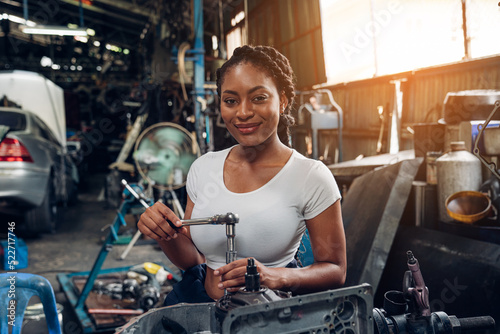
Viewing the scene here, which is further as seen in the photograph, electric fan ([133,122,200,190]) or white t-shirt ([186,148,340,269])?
electric fan ([133,122,200,190])

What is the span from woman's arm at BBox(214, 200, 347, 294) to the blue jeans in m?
0.21

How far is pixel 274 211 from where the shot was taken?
1.61 m

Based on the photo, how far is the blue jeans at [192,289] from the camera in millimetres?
1687

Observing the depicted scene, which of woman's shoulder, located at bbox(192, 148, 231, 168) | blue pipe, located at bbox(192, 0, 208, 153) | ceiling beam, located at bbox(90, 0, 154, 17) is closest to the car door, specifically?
blue pipe, located at bbox(192, 0, 208, 153)

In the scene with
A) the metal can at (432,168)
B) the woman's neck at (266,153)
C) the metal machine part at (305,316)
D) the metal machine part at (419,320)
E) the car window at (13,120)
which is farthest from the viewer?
the car window at (13,120)

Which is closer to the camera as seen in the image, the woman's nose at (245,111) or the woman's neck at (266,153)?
the woman's nose at (245,111)

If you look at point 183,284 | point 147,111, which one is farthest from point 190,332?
point 147,111

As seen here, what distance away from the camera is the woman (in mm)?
1554

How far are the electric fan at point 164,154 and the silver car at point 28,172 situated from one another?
1531mm

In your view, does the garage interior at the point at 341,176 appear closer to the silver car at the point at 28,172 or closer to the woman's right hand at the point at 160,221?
the silver car at the point at 28,172

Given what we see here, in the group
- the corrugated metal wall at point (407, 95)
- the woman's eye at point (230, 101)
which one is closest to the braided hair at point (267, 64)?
the woman's eye at point (230, 101)

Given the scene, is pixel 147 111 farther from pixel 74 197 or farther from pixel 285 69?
pixel 285 69

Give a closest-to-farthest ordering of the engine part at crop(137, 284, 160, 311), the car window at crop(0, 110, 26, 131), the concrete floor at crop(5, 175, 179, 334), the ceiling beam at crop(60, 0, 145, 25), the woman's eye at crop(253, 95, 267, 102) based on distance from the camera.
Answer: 1. the woman's eye at crop(253, 95, 267, 102)
2. the engine part at crop(137, 284, 160, 311)
3. the concrete floor at crop(5, 175, 179, 334)
4. the car window at crop(0, 110, 26, 131)
5. the ceiling beam at crop(60, 0, 145, 25)

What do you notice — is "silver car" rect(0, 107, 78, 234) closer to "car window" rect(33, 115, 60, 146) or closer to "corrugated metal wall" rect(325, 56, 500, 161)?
"car window" rect(33, 115, 60, 146)
